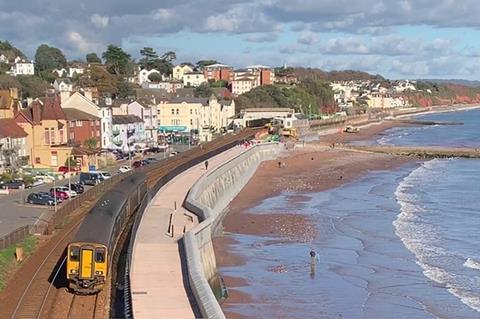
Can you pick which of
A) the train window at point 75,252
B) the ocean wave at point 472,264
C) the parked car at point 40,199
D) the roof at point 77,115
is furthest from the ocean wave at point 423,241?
the roof at point 77,115

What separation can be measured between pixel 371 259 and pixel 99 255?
17494mm

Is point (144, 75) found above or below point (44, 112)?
above

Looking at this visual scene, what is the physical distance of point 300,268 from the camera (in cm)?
3528

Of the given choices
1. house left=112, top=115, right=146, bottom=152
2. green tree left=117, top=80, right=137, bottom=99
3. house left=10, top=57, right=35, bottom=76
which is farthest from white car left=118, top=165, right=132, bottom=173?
house left=10, top=57, right=35, bottom=76

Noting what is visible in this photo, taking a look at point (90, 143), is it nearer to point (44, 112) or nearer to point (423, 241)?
point (44, 112)

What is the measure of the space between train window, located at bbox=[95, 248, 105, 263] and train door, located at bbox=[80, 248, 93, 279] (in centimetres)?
17

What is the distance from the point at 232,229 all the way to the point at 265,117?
311ft

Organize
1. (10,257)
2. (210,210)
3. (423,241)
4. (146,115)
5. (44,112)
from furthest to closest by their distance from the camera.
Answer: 1. (146,115)
2. (44,112)
3. (423,241)
4. (210,210)
5. (10,257)

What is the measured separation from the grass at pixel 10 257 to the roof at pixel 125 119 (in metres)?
53.6

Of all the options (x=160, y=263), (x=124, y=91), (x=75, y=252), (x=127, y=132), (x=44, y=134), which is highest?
(x=124, y=91)

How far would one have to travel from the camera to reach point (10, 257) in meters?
30.7

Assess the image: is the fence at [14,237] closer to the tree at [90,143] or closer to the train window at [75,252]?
the train window at [75,252]

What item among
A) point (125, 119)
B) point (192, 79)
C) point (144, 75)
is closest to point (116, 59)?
point (144, 75)

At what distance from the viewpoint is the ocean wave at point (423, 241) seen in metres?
32.2
